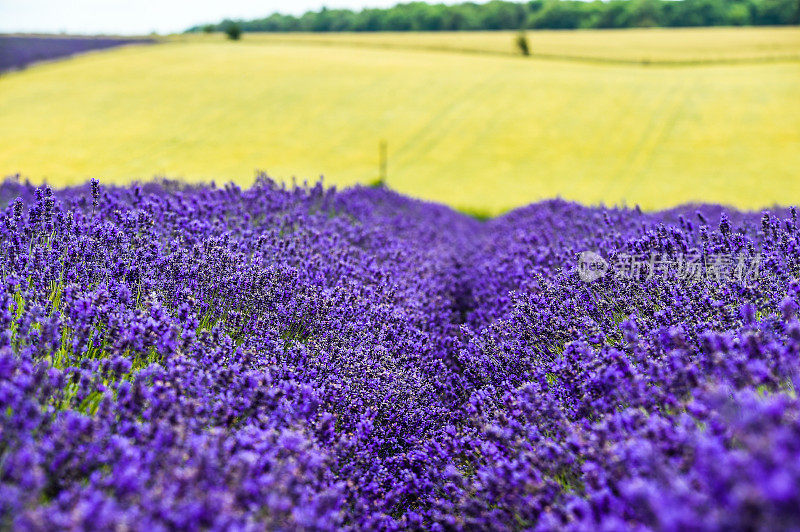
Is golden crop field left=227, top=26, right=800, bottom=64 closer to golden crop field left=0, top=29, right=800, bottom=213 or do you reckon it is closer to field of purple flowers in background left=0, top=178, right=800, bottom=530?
golden crop field left=0, top=29, right=800, bottom=213

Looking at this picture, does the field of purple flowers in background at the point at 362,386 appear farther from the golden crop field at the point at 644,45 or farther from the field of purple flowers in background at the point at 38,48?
the golden crop field at the point at 644,45

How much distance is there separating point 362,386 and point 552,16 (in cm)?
8275

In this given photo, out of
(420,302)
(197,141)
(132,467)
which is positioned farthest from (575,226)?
(197,141)

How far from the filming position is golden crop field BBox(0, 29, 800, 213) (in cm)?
1975

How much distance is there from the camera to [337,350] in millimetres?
3449

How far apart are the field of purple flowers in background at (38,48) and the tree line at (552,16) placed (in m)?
30.5

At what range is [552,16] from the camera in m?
77.4

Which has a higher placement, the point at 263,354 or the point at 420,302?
the point at 263,354

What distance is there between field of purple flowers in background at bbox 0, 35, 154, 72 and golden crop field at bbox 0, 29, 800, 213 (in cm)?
169

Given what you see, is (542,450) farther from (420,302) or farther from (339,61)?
(339,61)

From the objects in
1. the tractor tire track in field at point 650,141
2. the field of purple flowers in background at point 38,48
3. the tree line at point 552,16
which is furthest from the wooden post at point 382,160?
the tree line at point 552,16

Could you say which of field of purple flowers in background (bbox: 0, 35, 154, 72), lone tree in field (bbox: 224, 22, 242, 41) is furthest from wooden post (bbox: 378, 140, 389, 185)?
lone tree in field (bbox: 224, 22, 242, 41)

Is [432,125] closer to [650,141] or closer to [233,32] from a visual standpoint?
[650,141]

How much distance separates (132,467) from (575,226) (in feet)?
17.4
